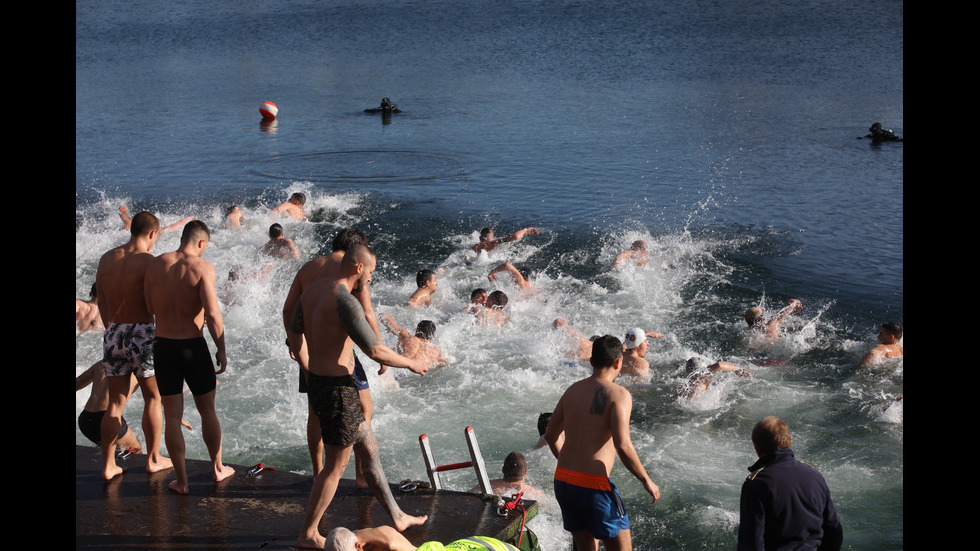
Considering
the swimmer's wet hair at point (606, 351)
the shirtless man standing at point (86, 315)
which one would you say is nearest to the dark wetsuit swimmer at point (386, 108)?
the shirtless man standing at point (86, 315)

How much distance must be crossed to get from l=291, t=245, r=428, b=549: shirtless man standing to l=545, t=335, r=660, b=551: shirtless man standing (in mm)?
1104

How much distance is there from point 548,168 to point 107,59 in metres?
34.2

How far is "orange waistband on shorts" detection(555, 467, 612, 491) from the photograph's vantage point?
5293mm

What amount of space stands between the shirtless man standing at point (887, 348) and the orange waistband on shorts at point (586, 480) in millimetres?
6368

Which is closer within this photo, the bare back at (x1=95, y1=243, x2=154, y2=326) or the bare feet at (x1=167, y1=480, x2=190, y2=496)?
the bare back at (x1=95, y1=243, x2=154, y2=326)

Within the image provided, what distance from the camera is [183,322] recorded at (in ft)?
19.0

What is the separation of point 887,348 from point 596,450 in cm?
661

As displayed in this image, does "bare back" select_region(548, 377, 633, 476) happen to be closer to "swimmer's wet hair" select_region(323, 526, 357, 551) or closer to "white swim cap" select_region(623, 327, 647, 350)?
"swimmer's wet hair" select_region(323, 526, 357, 551)

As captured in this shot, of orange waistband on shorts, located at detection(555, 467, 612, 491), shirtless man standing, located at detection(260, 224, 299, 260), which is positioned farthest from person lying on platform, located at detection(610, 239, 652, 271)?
orange waistband on shorts, located at detection(555, 467, 612, 491)
